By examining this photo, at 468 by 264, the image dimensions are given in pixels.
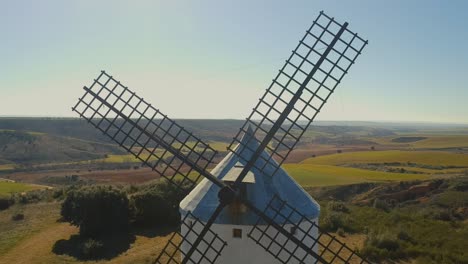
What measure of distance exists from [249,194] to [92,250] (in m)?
12.7

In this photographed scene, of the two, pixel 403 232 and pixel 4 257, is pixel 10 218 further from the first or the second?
pixel 403 232

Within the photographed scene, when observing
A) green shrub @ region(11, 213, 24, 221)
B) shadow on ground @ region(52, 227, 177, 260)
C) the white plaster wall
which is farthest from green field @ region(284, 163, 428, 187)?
the white plaster wall

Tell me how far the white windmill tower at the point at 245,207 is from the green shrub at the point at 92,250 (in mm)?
10644

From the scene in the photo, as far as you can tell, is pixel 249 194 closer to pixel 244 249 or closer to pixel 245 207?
pixel 245 207

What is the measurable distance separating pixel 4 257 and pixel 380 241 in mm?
18242

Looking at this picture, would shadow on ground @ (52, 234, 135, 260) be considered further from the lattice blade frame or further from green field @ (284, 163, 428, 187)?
green field @ (284, 163, 428, 187)

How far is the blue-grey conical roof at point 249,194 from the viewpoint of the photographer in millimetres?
10641

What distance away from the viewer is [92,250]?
67.3 ft


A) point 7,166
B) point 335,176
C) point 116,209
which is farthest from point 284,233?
point 7,166

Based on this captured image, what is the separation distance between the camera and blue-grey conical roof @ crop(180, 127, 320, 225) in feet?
34.9

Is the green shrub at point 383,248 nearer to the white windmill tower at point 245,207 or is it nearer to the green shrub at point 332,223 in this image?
the green shrub at point 332,223

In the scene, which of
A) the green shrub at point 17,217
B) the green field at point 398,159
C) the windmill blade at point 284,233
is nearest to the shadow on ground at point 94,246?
the green shrub at point 17,217

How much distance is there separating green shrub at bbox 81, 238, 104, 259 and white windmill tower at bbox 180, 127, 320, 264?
10644mm

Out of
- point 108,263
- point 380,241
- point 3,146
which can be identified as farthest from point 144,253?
point 3,146
